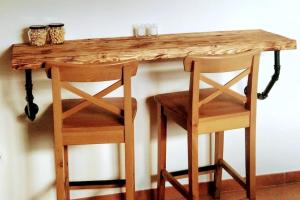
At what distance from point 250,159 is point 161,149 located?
555 mm

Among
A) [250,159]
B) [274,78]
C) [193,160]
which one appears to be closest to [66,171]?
[193,160]

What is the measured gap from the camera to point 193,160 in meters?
2.61

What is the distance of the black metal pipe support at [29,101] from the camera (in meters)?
2.61

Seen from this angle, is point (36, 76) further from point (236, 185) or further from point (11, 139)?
point (236, 185)

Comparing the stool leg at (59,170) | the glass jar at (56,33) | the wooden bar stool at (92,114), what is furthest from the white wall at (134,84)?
the stool leg at (59,170)

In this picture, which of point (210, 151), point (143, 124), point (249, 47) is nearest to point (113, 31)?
point (143, 124)

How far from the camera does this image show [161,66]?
303cm

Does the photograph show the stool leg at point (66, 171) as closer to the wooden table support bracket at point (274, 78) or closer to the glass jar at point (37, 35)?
the glass jar at point (37, 35)

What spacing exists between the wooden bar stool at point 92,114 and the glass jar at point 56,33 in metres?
0.38

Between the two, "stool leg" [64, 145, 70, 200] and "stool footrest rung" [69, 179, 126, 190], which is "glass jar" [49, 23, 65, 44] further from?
"stool footrest rung" [69, 179, 126, 190]

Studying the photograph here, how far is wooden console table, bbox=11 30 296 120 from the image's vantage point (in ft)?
8.26

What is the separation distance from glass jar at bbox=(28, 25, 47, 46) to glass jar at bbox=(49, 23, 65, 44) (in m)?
0.04

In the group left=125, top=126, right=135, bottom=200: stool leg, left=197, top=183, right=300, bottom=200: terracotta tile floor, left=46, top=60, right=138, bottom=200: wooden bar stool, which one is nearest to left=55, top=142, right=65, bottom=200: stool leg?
left=46, top=60, right=138, bottom=200: wooden bar stool

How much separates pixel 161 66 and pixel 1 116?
975mm
